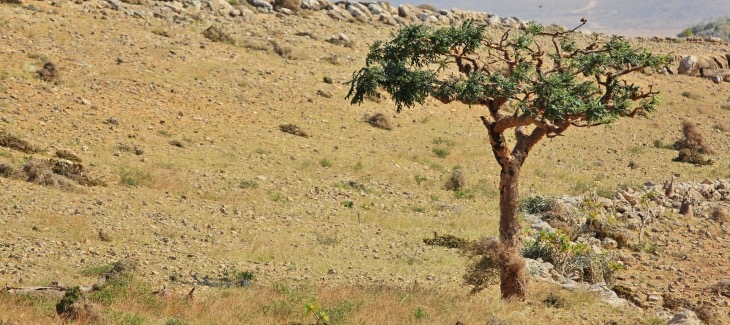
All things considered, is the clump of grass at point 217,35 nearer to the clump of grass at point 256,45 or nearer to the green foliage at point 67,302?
the clump of grass at point 256,45

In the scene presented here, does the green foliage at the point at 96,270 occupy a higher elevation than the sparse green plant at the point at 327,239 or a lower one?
lower

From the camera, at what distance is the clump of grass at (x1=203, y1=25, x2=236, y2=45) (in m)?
40.4

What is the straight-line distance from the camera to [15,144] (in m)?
24.1

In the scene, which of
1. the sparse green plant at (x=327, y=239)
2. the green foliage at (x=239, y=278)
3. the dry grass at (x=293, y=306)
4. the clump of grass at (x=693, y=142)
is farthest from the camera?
the clump of grass at (x=693, y=142)

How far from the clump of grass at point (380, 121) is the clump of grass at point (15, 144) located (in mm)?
14506

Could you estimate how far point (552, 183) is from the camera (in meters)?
30.3

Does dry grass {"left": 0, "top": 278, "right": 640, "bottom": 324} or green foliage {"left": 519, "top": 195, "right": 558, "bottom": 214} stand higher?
green foliage {"left": 519, "top": 195, "right": 558, "bottom": 214}

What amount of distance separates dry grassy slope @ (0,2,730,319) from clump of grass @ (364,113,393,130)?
538 millimetres

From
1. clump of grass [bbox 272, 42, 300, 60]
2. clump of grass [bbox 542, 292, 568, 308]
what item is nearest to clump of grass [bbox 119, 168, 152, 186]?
clump of grass [bbox 542, 292, 568, 308]

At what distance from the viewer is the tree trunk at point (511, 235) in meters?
16.6

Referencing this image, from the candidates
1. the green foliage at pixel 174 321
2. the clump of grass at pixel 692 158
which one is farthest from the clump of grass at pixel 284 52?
the green foliage at pixel 174 321

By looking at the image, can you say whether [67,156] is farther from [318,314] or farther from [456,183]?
[318,314]

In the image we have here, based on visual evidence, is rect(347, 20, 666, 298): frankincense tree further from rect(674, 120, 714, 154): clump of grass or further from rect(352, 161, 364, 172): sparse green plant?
rect(674, 120, 714, 154): clump of grass

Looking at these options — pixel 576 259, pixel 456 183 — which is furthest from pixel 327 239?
pixel 456 183
